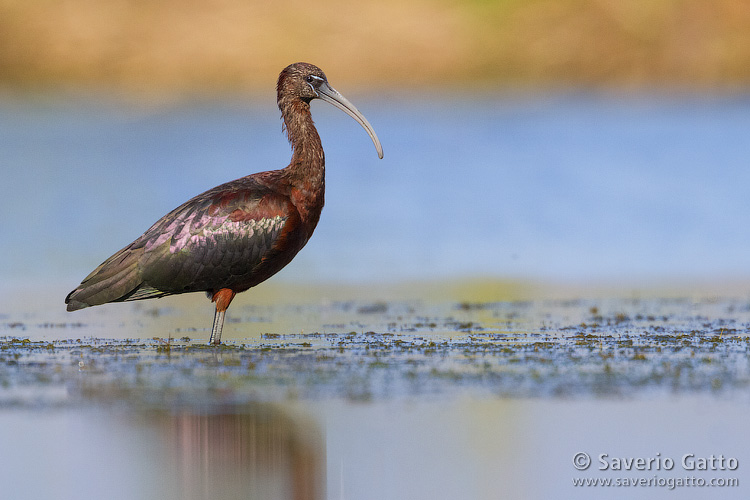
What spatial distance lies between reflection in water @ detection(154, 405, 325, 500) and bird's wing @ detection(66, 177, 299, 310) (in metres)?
3.57

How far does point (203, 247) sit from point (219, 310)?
74 centimetres

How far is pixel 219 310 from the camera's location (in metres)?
12.6

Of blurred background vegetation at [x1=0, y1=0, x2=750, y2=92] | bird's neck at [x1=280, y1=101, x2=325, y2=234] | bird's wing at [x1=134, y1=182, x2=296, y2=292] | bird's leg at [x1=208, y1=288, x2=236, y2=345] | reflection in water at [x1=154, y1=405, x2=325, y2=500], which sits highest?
blurred background vegetation at [x1=0, y1=0, x2=750, y2=92]

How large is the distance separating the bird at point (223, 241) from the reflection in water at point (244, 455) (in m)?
3.57

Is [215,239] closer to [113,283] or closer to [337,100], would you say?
[113,283]

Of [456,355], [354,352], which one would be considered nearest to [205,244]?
[354,352]

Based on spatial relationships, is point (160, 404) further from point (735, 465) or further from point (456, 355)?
point (735, 465)

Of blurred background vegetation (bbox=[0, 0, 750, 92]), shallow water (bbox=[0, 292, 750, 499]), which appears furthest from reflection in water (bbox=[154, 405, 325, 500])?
blurred background vegetation (bbox=[0, 0, 750, 92])

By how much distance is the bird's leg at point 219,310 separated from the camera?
12266mm

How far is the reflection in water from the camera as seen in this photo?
6980 millimetres

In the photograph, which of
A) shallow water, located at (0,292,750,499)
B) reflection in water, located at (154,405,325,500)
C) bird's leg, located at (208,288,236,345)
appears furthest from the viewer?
bird's leg, located at (208,288,236,345)

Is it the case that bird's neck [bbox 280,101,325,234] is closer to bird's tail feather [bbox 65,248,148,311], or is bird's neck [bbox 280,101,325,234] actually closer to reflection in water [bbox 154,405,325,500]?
bird's tail feather [bbox 65,248,148,311]

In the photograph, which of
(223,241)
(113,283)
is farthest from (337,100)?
(113,283)

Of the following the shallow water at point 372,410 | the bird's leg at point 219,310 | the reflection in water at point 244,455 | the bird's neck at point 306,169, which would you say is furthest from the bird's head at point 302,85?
the reflection in water at point 244,455
